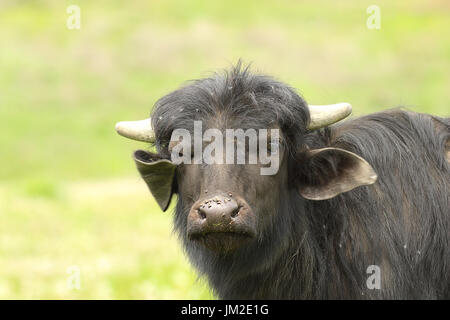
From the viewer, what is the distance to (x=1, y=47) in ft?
134

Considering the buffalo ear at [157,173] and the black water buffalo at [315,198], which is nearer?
the black water buffalo at [315,198]

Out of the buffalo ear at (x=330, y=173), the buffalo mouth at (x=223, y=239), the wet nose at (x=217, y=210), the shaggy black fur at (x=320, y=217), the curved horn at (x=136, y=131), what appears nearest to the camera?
the wet nose at (x=217, y=210)

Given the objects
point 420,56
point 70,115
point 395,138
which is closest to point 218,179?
point 395,138

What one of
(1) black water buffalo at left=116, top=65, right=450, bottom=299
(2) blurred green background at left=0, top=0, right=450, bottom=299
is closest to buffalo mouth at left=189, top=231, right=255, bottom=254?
(1) black water buffalo at left=116, top=65, right=450, bottom=299

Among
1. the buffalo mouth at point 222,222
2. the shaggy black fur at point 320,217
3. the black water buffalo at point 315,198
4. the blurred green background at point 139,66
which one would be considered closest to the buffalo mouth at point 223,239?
the buffalo mouth at point 222,222

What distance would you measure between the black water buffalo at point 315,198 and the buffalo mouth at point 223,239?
32cm

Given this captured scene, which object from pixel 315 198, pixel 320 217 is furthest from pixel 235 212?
pixel 320 217

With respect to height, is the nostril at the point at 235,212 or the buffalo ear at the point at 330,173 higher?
the buffalo ear at the point at 330,173

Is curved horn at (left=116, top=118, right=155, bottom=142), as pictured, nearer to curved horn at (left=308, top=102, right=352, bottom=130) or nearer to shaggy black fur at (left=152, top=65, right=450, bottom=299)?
shaggy black fur at (left=152, top=65, right=450, bottom=299)

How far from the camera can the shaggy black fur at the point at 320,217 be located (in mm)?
7195

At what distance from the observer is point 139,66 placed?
38.9m

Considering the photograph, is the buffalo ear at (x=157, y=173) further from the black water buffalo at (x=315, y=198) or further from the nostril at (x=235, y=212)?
the nostril at (x=235, y=212)

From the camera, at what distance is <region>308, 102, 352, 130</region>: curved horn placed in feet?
23.5

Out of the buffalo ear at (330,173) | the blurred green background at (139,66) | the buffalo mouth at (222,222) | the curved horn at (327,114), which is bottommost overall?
the buffalo mouth at (222,222)
